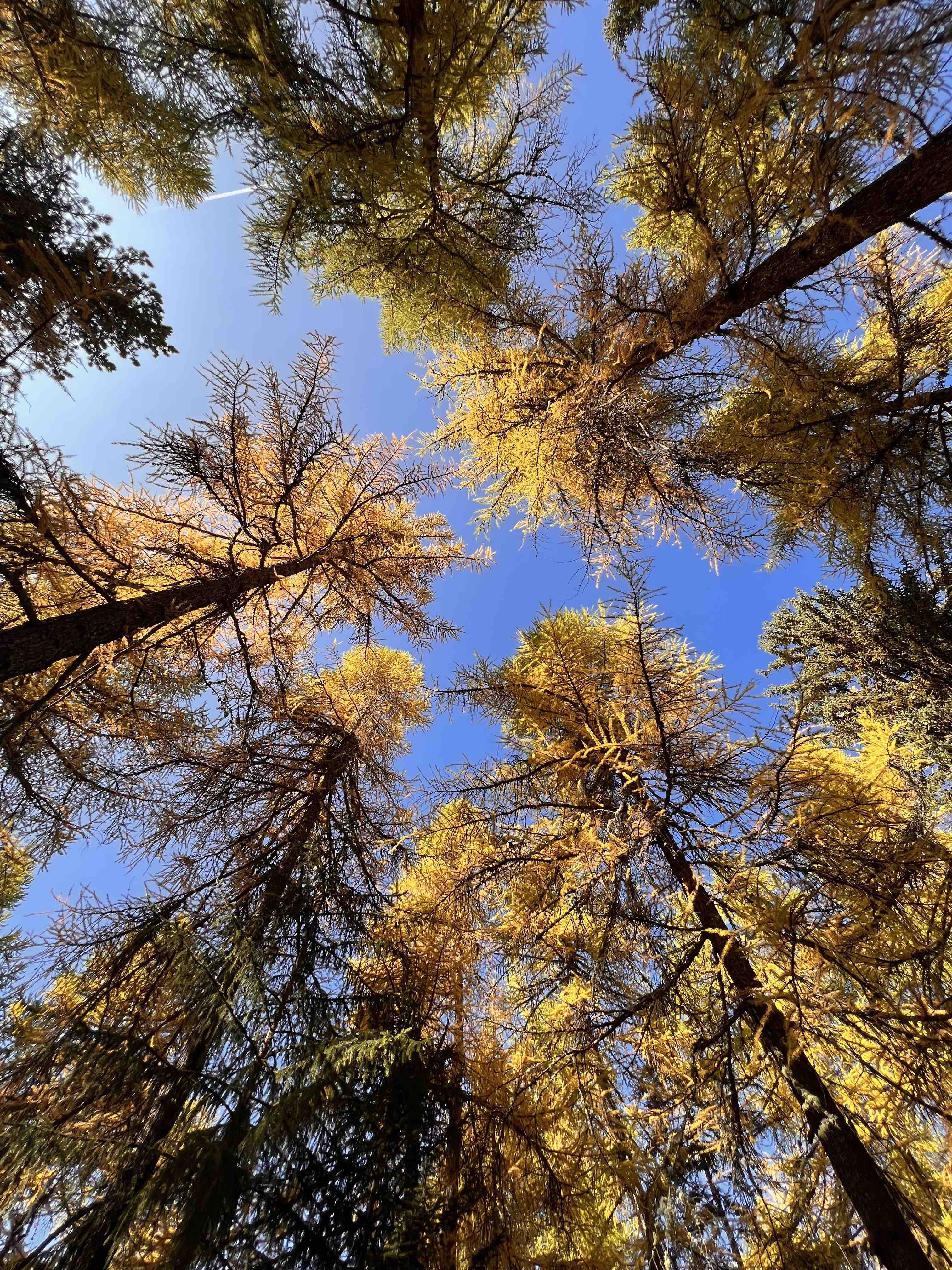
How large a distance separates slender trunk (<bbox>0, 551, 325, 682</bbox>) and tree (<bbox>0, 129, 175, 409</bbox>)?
Result: 157cm

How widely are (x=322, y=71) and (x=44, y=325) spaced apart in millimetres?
2441

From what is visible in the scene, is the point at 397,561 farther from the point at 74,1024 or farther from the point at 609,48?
the point at 609,48

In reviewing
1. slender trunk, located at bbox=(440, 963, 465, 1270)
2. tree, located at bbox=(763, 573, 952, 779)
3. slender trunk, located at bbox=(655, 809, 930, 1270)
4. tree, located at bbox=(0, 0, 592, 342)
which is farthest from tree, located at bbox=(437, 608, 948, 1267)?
tree, located at bbox=(0, 0, 592, 342)

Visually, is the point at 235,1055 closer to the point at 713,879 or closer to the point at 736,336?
the point at 713,879

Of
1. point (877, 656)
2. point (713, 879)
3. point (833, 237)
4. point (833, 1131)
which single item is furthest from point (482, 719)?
point (877, 656)

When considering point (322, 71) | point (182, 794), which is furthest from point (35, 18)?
point (182, 794)

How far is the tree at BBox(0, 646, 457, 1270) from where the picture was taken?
6.33ft

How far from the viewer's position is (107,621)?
3428 mm

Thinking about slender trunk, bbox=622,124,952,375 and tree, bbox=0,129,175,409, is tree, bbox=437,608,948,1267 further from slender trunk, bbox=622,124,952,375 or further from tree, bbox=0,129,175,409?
tree, bbox=0,129,175,409

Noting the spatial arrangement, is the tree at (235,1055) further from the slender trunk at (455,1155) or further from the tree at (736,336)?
the tree at (736,336)

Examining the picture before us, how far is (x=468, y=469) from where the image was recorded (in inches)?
226

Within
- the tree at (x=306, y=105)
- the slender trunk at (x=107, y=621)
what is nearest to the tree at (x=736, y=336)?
the tree at (x=306, y=105)

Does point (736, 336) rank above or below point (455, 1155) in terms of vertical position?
above

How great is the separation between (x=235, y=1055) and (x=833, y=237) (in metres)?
5.94
